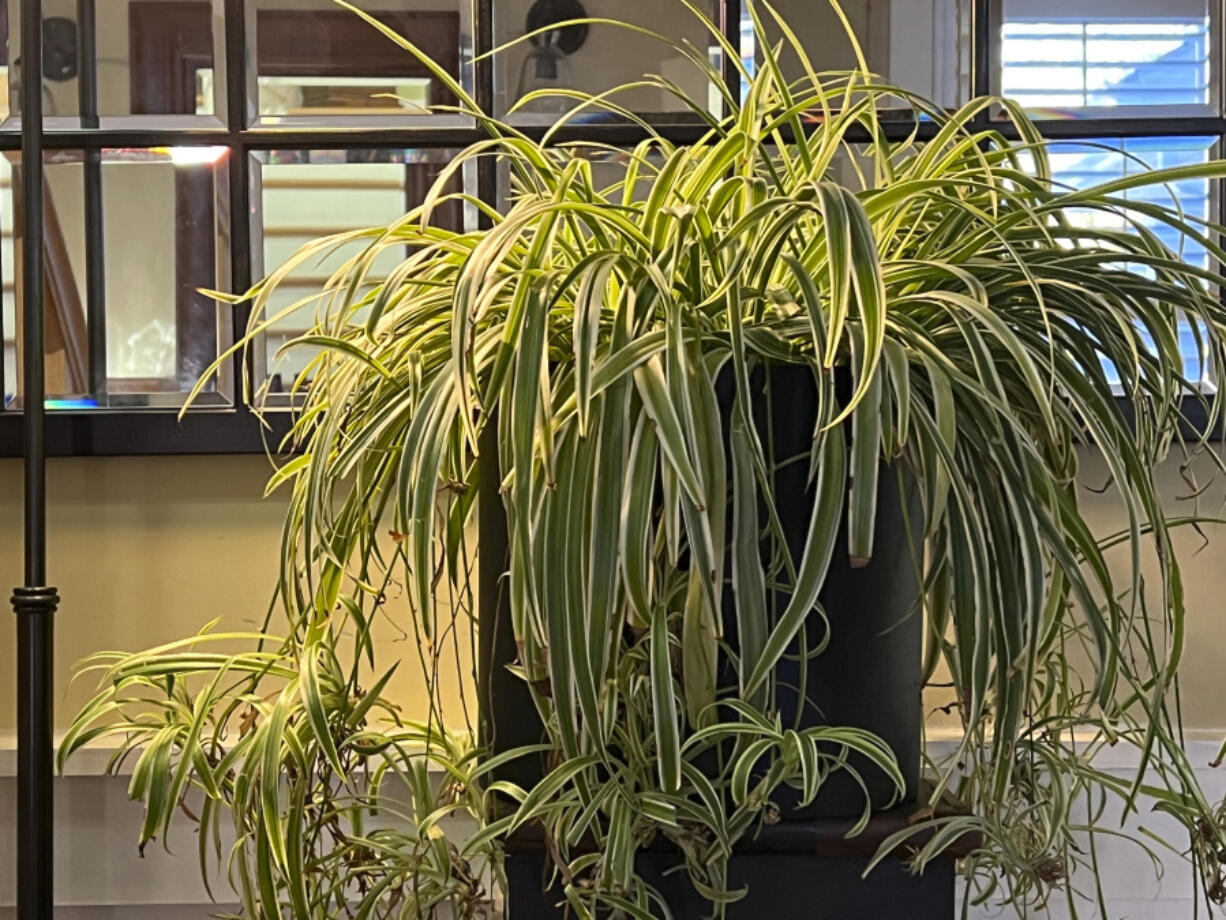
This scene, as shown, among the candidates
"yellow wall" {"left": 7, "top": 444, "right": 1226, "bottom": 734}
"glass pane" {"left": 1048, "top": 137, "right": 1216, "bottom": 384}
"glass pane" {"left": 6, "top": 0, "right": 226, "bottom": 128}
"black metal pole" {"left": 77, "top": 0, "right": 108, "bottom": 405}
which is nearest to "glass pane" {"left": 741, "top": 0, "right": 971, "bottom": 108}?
"glass pane" {"left": 1048, "top": 137, "right": 1216, "bottom": 384}

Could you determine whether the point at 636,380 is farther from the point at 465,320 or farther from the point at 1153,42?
the point at 1153,42

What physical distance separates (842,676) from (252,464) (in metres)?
0.75

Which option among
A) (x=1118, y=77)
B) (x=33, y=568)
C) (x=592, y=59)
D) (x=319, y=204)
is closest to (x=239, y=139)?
(x=319, y=204)

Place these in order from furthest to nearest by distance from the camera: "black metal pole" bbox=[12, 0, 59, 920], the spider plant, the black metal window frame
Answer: the black metal window frame < "black metal pole" bbox=[12, 0, 59, 920] < the spider plant

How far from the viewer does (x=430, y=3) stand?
139cm

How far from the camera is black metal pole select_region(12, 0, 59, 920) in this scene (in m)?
1.16

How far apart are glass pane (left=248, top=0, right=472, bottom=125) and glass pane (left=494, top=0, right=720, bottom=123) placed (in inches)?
1.9

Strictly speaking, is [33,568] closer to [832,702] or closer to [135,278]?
[135,278]

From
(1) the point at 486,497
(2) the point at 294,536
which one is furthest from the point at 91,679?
(1) the point at 486,497

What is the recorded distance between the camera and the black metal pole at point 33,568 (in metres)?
1.16

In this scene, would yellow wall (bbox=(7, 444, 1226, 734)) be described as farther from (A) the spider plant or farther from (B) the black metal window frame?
(A) the spider plant

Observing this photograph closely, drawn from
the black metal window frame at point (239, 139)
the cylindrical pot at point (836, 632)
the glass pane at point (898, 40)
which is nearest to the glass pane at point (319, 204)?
the black metal window frame at point (239, 139)

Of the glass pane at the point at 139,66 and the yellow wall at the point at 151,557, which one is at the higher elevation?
the glass pane at the point at 139,66

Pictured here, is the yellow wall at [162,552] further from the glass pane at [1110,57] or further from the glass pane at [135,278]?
the glass pane at [1110,57]
